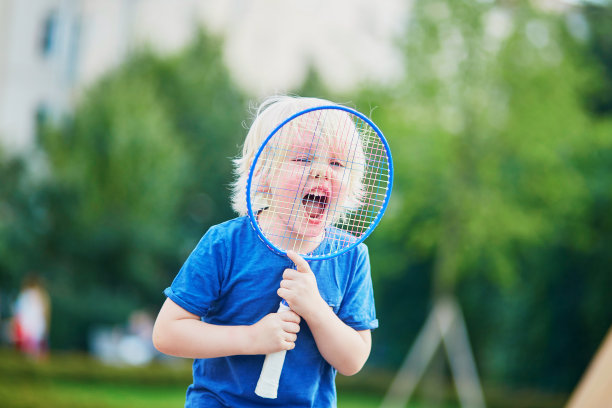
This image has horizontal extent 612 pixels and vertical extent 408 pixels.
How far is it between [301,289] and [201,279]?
12.3 inches

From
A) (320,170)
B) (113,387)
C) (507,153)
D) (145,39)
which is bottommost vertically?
(113,387)

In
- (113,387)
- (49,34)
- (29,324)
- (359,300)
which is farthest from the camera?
(49,34)

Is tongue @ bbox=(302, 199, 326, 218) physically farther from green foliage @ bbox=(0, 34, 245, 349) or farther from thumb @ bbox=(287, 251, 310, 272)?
green foliage @ bbox=(0, 34, 245, 349)

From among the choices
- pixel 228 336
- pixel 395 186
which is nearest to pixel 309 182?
pixel 228 336

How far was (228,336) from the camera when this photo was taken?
2.26m

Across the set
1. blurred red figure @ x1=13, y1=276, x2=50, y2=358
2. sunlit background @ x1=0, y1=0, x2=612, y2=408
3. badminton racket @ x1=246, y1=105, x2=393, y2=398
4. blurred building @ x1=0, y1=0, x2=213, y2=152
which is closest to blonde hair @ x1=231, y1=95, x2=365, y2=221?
badminton racket @ x1=246, y1=105, x2=393, y2=398

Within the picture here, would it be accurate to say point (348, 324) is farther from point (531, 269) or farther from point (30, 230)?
point (30, 230)

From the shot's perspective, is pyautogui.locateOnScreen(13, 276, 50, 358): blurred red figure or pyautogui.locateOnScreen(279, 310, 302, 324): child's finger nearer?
pyautogui.locateOnScreen(279, 310, 302, 324): child's finger

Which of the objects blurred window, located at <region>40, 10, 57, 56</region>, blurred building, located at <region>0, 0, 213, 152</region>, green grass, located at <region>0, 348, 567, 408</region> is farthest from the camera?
blurred window, located at <region>40, 10, 57, 56</region>

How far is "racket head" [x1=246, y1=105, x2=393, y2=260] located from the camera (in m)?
2.40

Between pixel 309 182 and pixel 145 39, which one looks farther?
pixel 145 39

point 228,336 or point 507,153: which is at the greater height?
point 507,153

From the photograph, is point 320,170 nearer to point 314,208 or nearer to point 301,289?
point 314,208

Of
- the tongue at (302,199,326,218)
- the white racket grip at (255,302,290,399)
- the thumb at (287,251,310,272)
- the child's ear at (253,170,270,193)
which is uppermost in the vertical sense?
the child's ear at (253,170,270,193)
